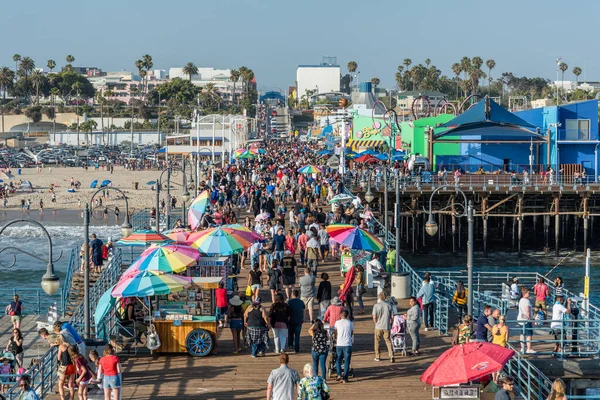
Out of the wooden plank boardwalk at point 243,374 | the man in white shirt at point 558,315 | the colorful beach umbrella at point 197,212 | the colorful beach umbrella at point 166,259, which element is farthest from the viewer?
the colorful beach umbrella at point 197,212

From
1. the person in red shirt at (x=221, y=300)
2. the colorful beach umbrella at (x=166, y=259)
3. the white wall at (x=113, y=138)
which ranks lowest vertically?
the person in red shirt at (x=221, y=300)

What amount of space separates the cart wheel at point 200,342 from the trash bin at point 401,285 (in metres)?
6.07

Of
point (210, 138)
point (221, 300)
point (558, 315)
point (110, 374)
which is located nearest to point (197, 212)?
point (221, 300)

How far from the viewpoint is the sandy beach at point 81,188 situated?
64875 millimetres

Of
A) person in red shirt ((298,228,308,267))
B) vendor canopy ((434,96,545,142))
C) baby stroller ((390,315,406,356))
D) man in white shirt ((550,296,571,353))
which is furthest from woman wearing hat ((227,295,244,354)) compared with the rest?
vendor canopy ((434,96,545,142))

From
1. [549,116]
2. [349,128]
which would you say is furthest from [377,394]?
[349,128]

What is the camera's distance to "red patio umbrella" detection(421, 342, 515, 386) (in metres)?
11.1

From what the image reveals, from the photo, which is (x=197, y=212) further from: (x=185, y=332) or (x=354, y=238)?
(x=185, y=332)

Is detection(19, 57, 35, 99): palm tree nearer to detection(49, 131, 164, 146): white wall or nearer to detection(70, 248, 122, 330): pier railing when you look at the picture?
detection(49, 131, 164, 146): white wall

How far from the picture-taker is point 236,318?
52.2ft

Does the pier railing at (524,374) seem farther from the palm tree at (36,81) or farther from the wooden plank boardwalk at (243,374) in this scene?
the palm tree at (36,81)

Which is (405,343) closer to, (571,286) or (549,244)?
(571,286)

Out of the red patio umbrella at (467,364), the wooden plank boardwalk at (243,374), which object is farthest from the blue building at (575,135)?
the red patio umbrella at (467,364)

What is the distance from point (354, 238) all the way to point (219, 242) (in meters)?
2.83
